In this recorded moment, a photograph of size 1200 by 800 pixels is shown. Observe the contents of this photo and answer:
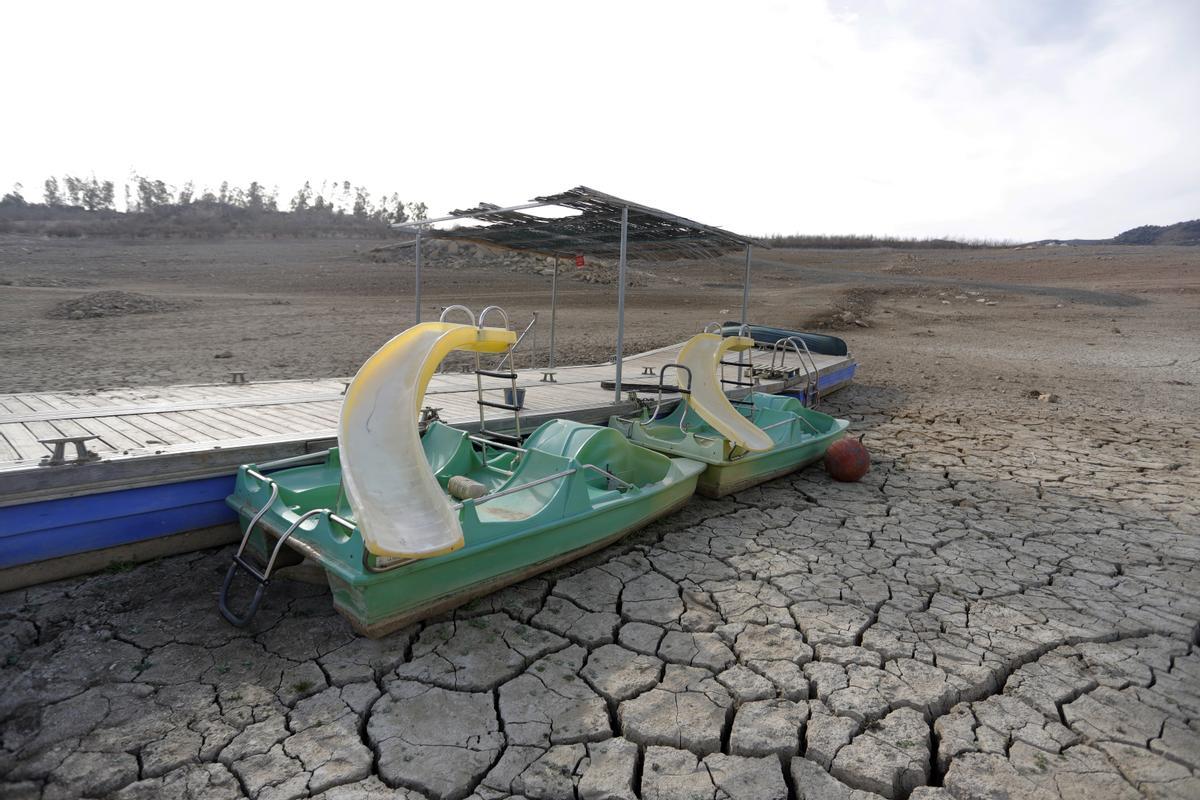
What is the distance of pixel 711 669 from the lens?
3.76m

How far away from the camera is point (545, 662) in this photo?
12.5 feet

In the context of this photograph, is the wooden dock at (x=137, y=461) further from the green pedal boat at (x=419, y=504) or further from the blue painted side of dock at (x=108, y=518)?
the green pedal boat at (x=419, y=504)

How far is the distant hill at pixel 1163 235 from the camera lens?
2586 inches

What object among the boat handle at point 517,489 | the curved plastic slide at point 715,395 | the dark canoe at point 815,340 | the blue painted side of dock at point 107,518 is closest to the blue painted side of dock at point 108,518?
the blue painted side of dock at point 107,518

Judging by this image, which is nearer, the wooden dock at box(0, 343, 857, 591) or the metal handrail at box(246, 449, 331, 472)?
the wooden dock at box(0, 343, 857, 591)

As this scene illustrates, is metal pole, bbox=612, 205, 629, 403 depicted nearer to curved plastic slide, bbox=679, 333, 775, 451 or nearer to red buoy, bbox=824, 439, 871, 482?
curved plastic slide, bbox=679, 333, 775, 451

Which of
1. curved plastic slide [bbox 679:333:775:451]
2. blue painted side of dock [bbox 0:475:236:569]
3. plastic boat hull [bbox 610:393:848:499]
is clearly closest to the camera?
blue painted side of dock [bbox 0:475:236:569]

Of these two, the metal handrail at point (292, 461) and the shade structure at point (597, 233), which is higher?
the shade structure at point (597, 233)

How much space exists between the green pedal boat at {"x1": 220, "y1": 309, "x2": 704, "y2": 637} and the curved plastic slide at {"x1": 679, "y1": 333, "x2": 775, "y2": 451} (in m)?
1.07

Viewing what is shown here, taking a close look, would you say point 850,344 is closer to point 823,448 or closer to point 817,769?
point 823,448

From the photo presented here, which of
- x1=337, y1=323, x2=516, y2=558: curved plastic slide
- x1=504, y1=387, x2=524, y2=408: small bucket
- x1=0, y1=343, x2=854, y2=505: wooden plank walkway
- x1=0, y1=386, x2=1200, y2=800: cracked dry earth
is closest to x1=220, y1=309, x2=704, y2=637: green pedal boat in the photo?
x1=337, y1=323, x2=516, y2=558: curved plastic slide

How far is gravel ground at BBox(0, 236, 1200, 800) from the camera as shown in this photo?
296cm

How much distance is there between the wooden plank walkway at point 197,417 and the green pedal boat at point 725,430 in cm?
103

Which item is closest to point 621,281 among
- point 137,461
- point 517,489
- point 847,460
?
point 847,460
